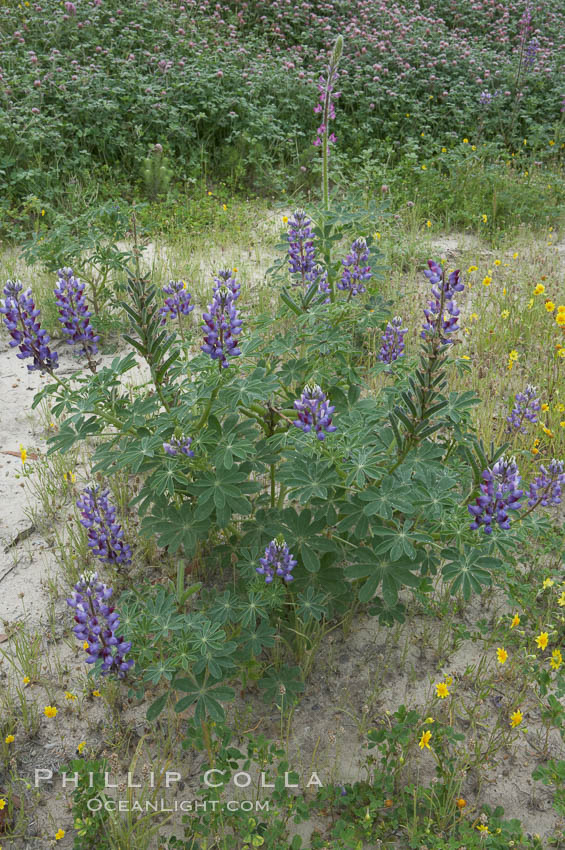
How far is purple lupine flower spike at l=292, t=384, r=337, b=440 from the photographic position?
1995 millimetres

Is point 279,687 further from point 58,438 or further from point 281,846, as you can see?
point 58,438

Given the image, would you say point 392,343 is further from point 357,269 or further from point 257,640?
point 257,640

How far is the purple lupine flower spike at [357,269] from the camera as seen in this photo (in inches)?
116

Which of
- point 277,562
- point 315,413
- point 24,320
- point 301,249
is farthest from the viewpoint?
point 301,249

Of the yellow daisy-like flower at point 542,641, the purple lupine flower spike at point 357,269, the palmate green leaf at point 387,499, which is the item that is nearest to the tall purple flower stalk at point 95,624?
the palmate green leaf at point 387,499

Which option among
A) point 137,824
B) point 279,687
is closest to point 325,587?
point 279,687

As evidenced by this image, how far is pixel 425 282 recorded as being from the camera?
5242 mm

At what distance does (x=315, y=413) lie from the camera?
6.58ft

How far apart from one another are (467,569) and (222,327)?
1.09m

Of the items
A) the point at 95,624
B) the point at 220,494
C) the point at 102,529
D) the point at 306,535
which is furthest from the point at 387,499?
the point at 102,529

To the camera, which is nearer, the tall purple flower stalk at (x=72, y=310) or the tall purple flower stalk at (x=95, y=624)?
the tall purple flower stalk at (x=95, y=624)

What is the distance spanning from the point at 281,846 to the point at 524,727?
93cm

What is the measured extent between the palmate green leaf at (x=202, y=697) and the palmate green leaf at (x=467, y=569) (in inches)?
30.8

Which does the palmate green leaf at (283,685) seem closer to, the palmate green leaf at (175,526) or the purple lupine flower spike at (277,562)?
the purple lupine flower spike at (277,562)
